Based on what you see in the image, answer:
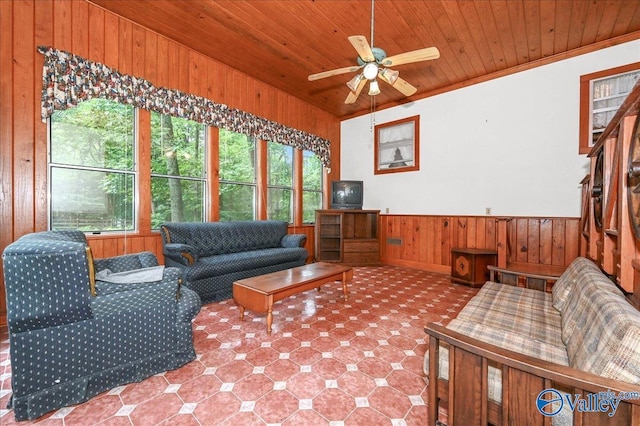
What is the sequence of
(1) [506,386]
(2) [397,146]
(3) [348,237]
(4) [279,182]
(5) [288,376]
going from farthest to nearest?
(3) [348,237], (2) [397,146], (4) [279,182], (5) [288,376], (1) [506,386]

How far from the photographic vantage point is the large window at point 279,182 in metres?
4.69

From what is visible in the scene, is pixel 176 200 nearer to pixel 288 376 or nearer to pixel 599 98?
pixel 288 376

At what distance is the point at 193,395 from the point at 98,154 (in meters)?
2.77

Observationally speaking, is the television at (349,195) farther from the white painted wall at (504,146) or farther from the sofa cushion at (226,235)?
the sofa cushion at (226,235)

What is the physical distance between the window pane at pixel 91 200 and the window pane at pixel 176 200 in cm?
26

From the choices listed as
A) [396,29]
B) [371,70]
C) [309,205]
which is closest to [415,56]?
[371,70]

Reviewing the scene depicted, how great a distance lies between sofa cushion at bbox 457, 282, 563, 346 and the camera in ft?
5.08

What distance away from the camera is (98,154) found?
293 cm

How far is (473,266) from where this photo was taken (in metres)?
3.68

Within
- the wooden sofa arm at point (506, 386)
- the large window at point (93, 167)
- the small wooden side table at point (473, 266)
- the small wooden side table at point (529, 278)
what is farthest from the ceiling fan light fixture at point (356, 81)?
the small wooden side table at point (473, 266)

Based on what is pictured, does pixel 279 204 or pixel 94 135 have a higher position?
pixel 94 135

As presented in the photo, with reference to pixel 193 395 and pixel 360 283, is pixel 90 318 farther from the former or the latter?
pixel 360 283

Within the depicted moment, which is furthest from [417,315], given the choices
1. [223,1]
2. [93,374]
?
[223,1]

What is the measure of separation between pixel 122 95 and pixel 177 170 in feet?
3.25
